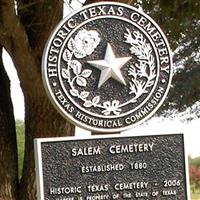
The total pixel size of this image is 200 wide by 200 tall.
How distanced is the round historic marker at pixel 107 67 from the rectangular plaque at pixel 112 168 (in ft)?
0.54

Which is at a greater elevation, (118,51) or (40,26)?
(40,26)

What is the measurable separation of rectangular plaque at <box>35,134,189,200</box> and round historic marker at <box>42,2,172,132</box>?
0.16 metres

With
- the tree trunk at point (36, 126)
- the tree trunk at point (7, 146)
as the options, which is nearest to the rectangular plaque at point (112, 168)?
the tree trunk at point (36, 126)

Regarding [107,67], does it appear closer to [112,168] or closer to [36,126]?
[112,168]

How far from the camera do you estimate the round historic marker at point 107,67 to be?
19.1 feet

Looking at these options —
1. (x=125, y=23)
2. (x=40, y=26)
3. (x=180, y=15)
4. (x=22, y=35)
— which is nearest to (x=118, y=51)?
(x=125, y=23)

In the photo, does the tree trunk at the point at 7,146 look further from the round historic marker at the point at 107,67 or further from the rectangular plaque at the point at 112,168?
the round historic marker at the point at 107,67

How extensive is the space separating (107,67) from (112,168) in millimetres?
745

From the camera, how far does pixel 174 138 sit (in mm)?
6051

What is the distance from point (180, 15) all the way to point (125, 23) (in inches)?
186

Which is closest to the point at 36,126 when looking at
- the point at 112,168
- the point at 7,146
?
the point at 7,146

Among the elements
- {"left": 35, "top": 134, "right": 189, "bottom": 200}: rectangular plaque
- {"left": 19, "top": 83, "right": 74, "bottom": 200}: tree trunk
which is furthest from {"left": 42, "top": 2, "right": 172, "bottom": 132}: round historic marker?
{"left": 19, "top": 83, "right": 74, "bottom": 200}: tree trunk

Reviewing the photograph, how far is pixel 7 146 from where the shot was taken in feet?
29.8

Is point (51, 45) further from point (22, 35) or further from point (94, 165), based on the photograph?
point (22, 35)
